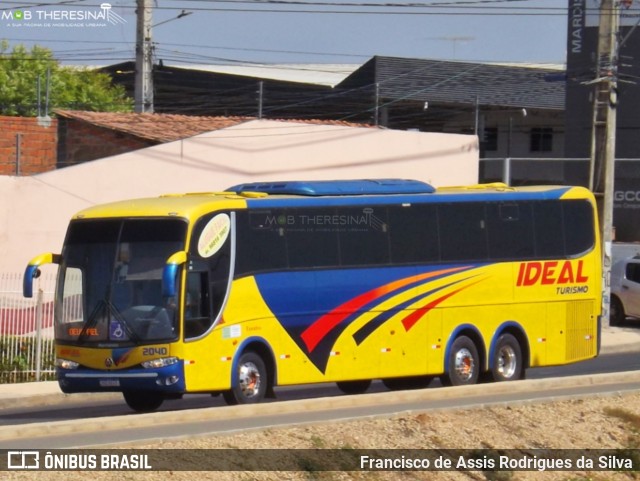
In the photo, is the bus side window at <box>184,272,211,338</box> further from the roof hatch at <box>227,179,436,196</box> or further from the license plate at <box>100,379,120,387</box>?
the roof hatch at <box>227,179,436,196</box>

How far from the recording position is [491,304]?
20.3m

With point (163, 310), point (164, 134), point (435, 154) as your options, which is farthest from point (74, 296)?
point (435, 154)

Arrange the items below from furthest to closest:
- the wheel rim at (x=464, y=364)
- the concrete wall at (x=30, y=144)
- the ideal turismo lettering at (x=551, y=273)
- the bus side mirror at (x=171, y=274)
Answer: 1. the concrete wall at (x=30, y=144)
2. the ideal turismo lettering at (x=551, y=273)
3. the wheel rim at (x=464, y=364)
4. the bus side mirror at (x=171, y=274)

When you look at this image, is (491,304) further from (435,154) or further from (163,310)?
(435,154)

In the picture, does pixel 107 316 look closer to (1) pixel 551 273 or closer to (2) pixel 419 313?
(2) pixel 419 313

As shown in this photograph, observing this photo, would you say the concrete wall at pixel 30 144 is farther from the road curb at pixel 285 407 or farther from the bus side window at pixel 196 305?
the road curb at pixel 285 407

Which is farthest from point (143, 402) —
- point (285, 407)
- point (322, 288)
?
point (285, 407)

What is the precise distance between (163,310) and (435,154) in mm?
18537

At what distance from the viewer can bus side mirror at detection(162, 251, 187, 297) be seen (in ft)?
50.9

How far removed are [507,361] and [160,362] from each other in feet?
21.7

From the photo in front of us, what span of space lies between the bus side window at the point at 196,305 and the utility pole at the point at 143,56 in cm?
1649

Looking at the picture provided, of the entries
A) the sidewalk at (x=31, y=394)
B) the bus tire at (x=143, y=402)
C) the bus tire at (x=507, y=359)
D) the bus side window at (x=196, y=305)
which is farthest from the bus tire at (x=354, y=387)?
the bus side window at (x=196, y=305)

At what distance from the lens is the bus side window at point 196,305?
16.4 metres

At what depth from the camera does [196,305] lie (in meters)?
16.5
